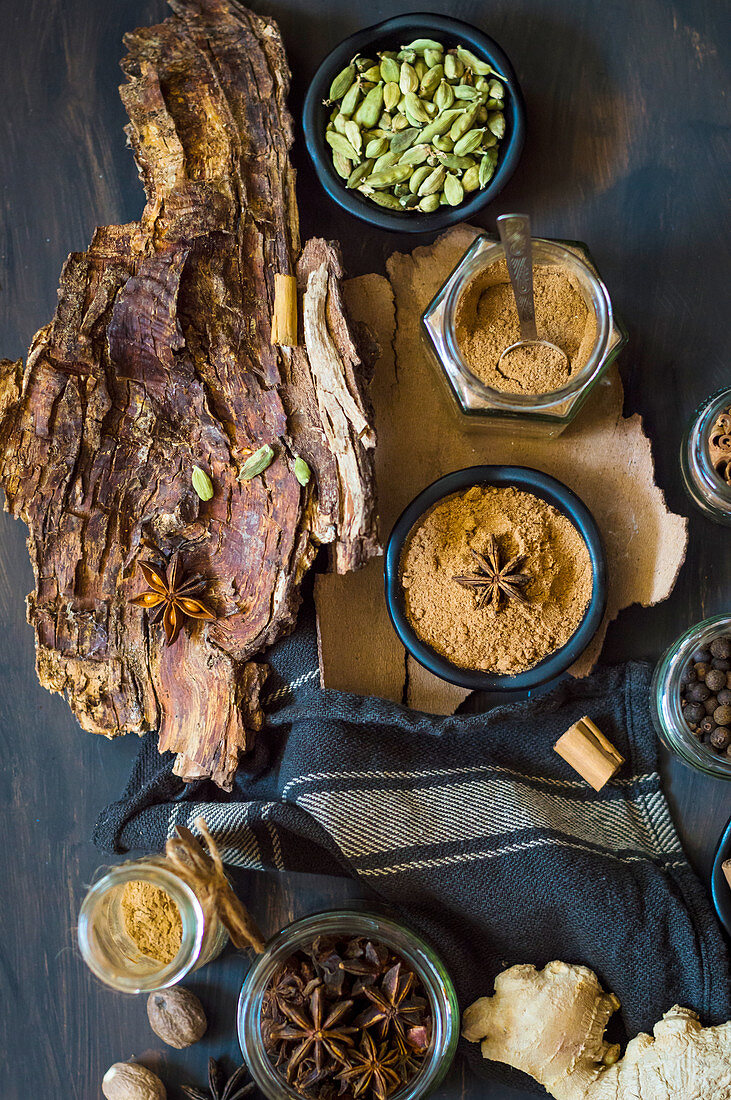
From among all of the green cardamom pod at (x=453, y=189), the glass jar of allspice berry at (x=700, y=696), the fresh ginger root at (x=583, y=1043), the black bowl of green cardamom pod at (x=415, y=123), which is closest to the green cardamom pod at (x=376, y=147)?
the black bowl of green cardamom pod at (x=415, y=123)

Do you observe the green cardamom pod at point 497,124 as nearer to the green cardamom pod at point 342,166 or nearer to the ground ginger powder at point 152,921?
the green cardamom pod at point 342,166

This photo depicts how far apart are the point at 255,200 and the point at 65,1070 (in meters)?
1.41

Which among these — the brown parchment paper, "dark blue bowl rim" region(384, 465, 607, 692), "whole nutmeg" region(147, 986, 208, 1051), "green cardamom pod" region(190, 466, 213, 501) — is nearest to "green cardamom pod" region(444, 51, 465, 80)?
the brown parchment paper

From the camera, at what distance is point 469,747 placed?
1296mm

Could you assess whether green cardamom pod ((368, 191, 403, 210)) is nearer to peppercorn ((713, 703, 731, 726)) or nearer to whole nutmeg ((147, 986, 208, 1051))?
peppercorn ((713, 703, 731, 726))

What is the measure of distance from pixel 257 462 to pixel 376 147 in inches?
20.0

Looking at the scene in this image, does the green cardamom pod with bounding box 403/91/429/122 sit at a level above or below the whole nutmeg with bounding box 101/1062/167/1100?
above

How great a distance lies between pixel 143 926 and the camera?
3.88ft

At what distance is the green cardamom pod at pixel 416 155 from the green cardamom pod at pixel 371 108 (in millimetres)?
74

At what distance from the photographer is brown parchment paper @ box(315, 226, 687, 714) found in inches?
51.1

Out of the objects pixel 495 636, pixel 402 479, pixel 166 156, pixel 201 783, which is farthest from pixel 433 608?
pixel 166 156

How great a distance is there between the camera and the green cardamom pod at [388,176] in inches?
48.4

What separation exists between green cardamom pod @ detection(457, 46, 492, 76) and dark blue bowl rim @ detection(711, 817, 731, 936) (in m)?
1.21

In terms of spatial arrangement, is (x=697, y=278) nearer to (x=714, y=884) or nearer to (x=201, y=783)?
(x=714, y=884)
